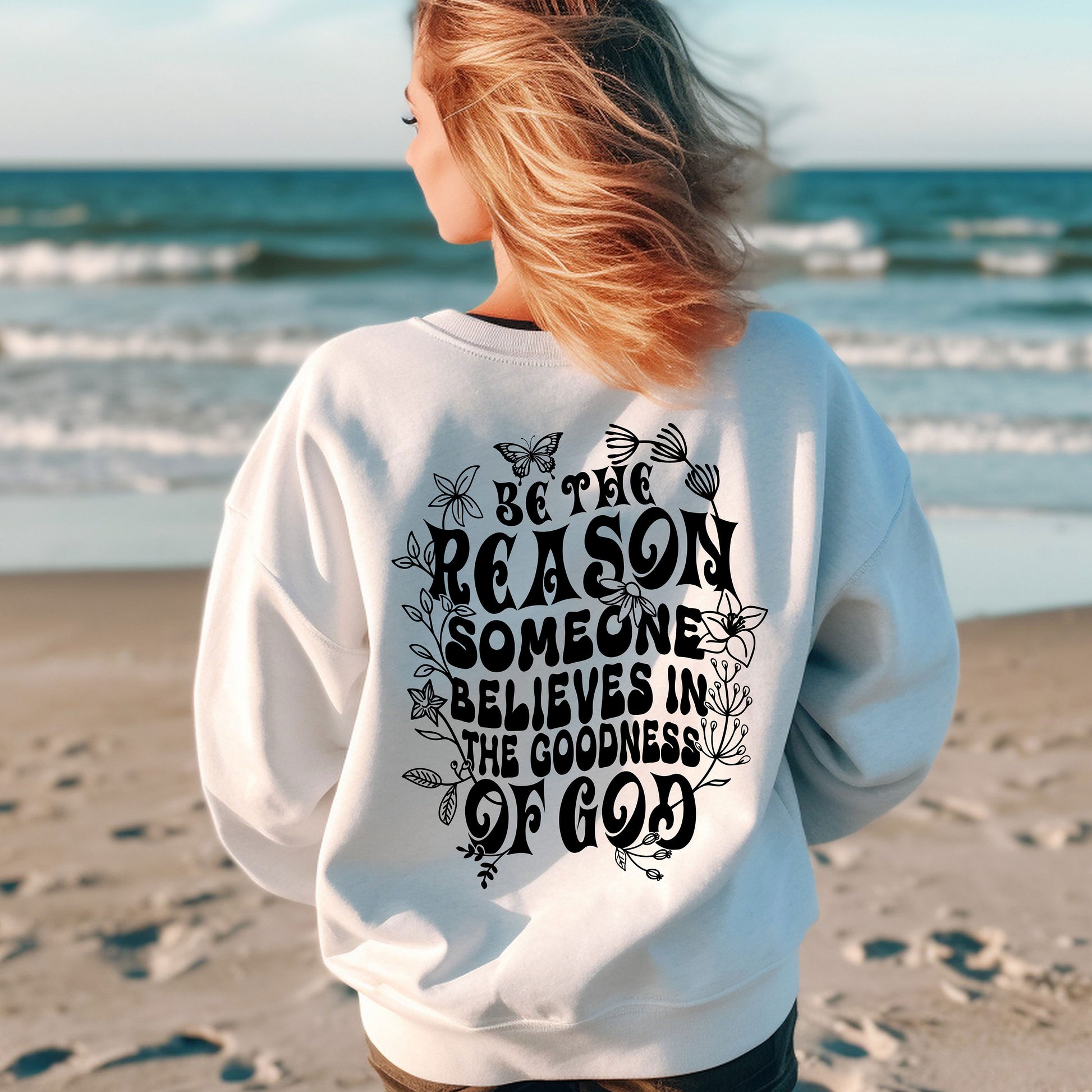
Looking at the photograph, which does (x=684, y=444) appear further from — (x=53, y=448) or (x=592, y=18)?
(x=53, y=448)

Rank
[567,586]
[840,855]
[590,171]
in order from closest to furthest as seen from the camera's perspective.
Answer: [590,171], [567,586], [840,855]

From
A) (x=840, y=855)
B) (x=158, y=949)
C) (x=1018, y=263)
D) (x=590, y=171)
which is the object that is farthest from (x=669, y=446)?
(x=1018, y=263)

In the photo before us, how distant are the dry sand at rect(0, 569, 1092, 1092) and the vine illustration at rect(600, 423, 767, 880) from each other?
4.89 ft

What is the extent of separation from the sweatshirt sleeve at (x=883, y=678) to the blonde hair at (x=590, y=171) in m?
0.31

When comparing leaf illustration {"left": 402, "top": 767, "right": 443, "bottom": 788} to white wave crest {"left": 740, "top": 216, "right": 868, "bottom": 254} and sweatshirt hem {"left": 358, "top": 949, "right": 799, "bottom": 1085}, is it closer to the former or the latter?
sweatshirt hem {"left": 358, "top": 949, "right": 799, "bottom": 1085}

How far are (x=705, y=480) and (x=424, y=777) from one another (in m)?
0.42

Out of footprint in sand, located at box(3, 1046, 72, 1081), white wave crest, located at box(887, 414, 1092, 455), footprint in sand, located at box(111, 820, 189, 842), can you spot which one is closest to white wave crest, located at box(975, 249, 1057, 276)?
white wave crest, located at box(887, 414, 1092, 455)

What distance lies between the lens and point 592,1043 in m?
1.23

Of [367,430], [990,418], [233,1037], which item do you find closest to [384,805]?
[367,430]

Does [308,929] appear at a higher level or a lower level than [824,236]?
lower

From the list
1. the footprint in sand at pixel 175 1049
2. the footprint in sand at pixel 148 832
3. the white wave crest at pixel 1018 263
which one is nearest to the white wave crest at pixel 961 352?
the white wave crest at pixel 1018 263

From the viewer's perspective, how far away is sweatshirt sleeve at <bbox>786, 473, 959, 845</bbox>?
125 centimetres

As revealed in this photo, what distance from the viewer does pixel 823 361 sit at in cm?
119

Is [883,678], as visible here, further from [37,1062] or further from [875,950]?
[37,1062]
